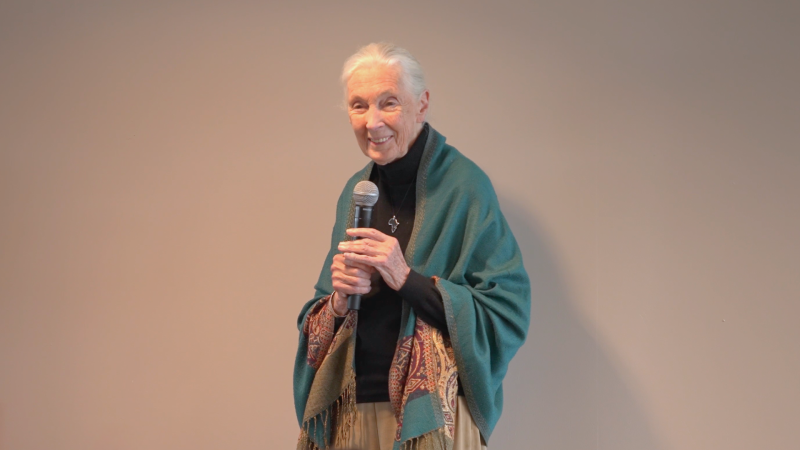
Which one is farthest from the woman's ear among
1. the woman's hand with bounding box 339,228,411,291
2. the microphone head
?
the woman's hand with bounding box 339,228,411,291

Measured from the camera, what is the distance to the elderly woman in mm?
1683

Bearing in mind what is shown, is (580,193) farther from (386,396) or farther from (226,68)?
(226,68)

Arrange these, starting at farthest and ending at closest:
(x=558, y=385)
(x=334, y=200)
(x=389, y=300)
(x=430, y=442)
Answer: (x=334, y=200)
(x=558, y=385)
(x=389, y=300)
(x=430, y=442)

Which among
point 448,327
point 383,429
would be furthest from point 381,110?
point 383,429

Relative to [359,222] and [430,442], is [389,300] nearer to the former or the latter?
[359,222]

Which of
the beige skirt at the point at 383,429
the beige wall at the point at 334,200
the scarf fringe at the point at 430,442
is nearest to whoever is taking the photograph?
the scarf fringe at the point at 430,442

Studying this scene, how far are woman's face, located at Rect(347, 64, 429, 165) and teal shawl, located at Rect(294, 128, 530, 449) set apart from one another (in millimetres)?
102

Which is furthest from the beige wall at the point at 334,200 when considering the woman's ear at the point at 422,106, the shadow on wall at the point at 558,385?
the woman's ear at the point at 422,106

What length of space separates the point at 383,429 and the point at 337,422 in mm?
123

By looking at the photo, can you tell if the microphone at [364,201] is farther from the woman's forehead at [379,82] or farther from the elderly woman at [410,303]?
the woman's forehead at [379,82]

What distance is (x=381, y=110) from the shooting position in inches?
71.1

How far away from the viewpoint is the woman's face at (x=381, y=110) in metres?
1.79

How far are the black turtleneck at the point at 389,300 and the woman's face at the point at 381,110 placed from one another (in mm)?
67

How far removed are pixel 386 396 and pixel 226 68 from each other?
1.33 metres
